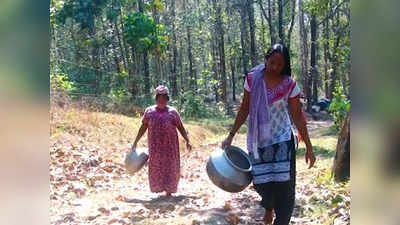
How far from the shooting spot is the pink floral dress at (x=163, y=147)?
3.85 meters

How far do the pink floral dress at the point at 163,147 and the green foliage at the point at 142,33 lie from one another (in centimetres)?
171

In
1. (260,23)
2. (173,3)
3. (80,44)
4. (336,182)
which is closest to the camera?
(336,182)

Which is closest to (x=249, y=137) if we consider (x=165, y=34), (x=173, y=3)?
(x=165, y=34)

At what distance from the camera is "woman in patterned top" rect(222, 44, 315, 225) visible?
2.71 metres

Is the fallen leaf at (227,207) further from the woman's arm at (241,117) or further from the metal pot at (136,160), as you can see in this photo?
the woman's arm at (241,117)

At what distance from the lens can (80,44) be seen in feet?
18.6

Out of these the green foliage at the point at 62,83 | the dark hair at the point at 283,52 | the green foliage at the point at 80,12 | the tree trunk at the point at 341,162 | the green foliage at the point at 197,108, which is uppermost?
the green foliage at the point at 80,12

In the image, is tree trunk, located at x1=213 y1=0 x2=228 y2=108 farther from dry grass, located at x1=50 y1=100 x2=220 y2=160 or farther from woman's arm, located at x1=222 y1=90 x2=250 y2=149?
woman's arm, located at x1=222 y1=90 x2=250 y2=149

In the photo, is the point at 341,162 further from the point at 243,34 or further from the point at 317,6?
the point at 243,34

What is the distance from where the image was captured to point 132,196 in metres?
4.21

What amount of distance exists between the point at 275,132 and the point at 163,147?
139 cm

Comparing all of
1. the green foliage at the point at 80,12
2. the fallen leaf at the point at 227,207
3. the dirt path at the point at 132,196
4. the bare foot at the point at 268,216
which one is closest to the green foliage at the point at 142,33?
the green foliage at the point at 80,12
